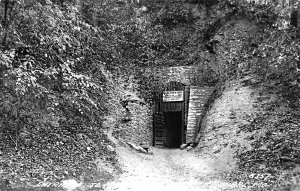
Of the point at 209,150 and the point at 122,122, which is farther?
the point at 122,122

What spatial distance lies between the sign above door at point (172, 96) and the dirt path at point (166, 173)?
11.5 feet

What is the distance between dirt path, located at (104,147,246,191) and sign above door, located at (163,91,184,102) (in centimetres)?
351

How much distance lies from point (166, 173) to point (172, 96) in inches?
249

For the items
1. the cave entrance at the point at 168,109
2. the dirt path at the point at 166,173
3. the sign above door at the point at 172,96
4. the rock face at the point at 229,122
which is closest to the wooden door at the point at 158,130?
the cave entrance at the point at 168,109

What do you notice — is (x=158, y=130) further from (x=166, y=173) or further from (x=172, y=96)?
(x=166, y=173)

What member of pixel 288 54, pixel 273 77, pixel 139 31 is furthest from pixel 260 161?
pixel 139 31

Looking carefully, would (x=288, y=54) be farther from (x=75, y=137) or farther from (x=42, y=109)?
(x=42, y=109)

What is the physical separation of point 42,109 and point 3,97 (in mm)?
1118

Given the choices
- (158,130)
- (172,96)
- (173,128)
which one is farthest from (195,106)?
(173,128)

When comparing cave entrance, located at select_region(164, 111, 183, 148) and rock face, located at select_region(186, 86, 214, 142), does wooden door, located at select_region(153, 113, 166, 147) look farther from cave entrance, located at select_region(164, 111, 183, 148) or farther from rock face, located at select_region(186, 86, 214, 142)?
rock face, located at select_region(186, 86, 214, 142)

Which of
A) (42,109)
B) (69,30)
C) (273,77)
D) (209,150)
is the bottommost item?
(209,150)

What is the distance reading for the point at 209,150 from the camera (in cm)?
1088

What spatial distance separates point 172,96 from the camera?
50.0ft

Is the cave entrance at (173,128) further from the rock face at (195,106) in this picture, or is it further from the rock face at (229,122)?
the rock face at (229,122)
